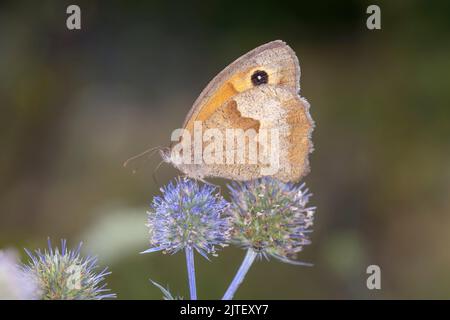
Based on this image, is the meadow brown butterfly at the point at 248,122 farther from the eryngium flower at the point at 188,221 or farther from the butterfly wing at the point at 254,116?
the eryngium flower at the point at 188,221

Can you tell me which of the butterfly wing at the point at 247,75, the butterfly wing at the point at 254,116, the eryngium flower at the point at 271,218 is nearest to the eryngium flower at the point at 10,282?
the eryngium flower at the point at 271,218

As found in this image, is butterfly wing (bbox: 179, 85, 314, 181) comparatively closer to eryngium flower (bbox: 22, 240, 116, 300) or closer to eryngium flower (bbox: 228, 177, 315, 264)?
eryngium flower (bbox: 228, 177, 315, 264)

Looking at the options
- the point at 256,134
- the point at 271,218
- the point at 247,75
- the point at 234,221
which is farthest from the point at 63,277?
the point at 247,75

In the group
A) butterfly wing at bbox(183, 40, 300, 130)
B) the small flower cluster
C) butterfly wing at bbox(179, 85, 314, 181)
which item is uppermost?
butterfly wing at bbox(183, 40, 300, 130)

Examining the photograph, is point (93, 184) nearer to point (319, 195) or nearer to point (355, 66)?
point (319, 195)

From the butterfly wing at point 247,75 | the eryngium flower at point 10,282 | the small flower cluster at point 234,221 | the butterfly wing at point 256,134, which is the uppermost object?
the butterfly wing at point 247,75

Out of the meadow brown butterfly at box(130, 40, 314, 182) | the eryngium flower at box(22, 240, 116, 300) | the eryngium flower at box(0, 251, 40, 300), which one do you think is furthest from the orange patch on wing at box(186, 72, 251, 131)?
the eryngium flower at box(0, 251, 40, 300)
